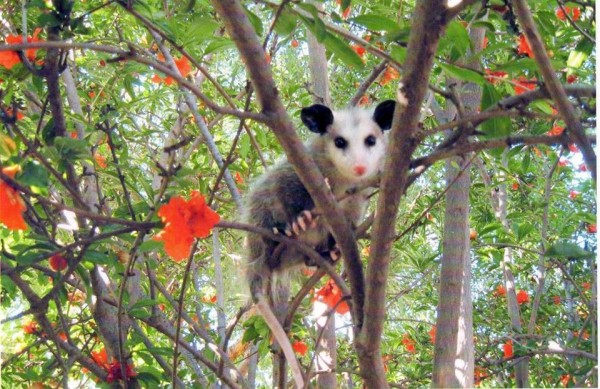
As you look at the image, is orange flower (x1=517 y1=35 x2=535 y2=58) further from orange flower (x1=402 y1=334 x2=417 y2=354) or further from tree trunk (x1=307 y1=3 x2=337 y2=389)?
orange flower (x1=402 y1=334 x2=417 y2=354)

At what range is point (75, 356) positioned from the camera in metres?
1.89

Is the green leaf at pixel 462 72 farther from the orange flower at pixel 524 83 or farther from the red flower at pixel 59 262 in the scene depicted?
the red flower at pixel 59 262

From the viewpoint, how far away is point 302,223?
2391mm

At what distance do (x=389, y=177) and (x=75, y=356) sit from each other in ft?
3.44

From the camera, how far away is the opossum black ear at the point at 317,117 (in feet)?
8.61

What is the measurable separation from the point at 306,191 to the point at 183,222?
1249 mm

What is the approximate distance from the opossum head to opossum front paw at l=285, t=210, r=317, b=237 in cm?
23

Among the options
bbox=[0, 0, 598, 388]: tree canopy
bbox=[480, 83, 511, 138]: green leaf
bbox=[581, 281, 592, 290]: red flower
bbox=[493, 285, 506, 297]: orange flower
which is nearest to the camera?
bbox=[0, 0, 598, 388]: tree canopy

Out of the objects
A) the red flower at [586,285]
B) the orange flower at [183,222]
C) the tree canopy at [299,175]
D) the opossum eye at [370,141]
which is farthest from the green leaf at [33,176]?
the red flower at [586,285]

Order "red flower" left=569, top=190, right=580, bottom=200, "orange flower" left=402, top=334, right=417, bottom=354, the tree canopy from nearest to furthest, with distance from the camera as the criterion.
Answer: the tree canopy → "red flower" left=569, top=190, right=580, bottom=200 → "orange flower" left=402, top=334, right=417, bottom=354

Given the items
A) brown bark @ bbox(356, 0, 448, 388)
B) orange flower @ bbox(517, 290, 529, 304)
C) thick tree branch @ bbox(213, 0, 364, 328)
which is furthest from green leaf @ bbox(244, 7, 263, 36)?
orange flower @ bbox(517, 290, 529, 304)

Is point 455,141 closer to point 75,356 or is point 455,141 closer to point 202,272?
point 75,356

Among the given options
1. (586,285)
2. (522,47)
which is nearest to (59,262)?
(522,47)

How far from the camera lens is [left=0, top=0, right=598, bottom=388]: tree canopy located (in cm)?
128
